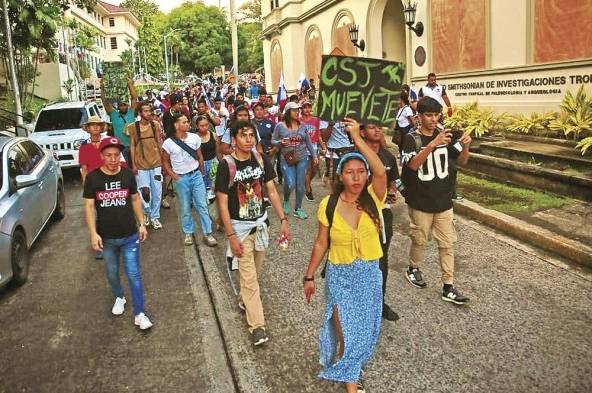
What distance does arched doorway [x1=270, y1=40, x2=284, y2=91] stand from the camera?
1183 inches

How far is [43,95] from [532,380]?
32853 mm

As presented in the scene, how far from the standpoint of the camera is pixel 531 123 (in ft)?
33.7

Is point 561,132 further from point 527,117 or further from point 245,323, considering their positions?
point 245,323

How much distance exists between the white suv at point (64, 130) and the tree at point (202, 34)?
61.7m

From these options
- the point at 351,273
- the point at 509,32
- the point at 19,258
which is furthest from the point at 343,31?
the point at 351,273

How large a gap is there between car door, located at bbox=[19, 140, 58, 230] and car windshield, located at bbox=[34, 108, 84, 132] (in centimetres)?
431

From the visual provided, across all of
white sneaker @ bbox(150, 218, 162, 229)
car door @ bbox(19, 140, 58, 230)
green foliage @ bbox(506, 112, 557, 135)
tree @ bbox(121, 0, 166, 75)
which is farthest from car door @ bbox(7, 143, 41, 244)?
tree @ bbox(121, 0, 166, 75)

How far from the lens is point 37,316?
486 cm

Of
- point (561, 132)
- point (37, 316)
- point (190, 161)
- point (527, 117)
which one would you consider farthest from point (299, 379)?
point (527, 117)

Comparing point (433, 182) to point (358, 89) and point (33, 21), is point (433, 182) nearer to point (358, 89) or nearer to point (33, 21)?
point (358, 89)

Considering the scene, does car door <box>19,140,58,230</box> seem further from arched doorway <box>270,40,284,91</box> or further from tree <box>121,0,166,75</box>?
tree <box>121,0,166,75</box>

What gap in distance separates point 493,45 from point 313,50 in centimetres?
1452

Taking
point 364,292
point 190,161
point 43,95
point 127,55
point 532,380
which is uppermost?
point 127,55

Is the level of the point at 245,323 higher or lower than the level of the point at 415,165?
lower
